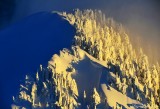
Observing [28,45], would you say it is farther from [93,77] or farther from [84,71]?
[93,77]

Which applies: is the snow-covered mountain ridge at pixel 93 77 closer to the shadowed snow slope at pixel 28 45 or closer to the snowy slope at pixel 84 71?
the snowy slope at pixel 84 71

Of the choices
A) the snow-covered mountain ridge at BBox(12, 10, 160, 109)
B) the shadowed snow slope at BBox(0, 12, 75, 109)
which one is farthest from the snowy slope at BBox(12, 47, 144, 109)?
the shadowed snow slope at BBox(0, 12, 75, 109)

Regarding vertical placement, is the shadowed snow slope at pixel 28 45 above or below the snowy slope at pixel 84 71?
above

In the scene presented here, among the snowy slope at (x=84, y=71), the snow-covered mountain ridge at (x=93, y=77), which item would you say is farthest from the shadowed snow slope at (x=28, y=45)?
the snowy slope at (x=84, y=71)

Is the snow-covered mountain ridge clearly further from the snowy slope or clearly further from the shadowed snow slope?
the shadowed snow slope

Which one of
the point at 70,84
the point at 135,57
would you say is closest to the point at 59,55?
the point at 70,84

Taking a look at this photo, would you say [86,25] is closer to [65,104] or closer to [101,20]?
[101,20]
